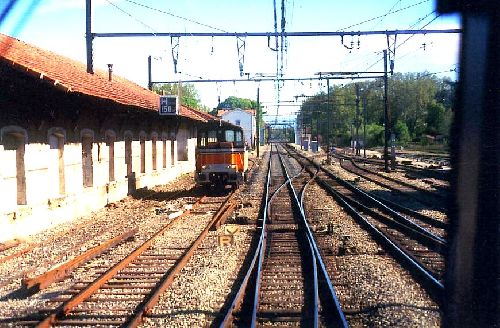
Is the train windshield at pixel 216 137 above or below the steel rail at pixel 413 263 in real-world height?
above

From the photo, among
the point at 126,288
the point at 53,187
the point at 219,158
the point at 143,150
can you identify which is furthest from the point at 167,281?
the point at 143,150

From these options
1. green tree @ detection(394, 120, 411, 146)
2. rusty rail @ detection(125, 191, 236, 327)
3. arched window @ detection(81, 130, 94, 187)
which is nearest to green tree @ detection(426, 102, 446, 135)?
green tree @ detection(394, 120, 411, 146)

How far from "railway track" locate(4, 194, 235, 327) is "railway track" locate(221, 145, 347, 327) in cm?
117

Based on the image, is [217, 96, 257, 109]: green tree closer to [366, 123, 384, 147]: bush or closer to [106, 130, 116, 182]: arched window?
[366, 123, 384, 147]: bush

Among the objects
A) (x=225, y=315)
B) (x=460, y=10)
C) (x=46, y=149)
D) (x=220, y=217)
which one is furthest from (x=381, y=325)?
(x=46, y=149)

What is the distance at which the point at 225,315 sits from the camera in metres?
6.51

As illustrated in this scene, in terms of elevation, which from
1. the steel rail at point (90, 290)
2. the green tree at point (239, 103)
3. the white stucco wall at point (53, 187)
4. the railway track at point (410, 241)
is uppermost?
the green tree at point (239, 103)

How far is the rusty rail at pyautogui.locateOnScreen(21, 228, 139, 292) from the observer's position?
7805 millimetres

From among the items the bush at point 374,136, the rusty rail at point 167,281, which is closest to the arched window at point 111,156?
the rusty rail at point 167,281

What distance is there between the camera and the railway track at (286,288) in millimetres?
6602

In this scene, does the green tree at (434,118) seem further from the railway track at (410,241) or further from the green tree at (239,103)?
the green tree at (239,103)

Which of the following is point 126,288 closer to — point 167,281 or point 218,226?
point 167,281

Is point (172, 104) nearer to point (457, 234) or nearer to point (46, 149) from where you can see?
point (46, 149)

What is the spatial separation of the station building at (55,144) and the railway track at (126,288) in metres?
3.17
